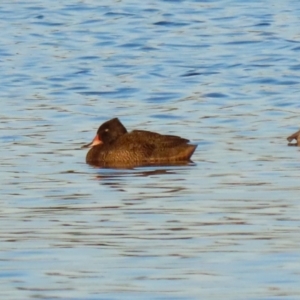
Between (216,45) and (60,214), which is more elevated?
(60,214)

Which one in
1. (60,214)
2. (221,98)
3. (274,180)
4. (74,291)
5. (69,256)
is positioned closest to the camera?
(74,291)

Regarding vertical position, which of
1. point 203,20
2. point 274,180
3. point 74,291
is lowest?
point 203,20

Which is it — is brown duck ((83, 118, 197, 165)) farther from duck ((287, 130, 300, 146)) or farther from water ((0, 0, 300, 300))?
duck ((287, 130, 300, 146))

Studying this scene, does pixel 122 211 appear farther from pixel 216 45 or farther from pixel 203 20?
pixel 203 20

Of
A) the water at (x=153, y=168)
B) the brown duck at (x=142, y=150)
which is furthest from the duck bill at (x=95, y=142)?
the water at (x=153, y=168)

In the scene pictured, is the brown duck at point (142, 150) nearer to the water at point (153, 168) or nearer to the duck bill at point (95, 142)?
the duck bill at point (95, 142)

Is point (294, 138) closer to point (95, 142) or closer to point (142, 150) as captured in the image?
point (142, 150)

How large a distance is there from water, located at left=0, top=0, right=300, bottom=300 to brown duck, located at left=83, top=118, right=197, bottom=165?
232 millimetres

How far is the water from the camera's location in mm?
9195

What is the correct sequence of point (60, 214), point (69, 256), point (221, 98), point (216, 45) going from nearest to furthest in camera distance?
point (69, 256) < point (60, 214) < point (221, 98) < point (216, 45)

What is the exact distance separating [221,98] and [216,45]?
26.6 ft

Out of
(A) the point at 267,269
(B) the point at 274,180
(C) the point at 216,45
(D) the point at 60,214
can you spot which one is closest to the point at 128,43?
(C) the point at 216,45

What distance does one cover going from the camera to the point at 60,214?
1143 centimetres

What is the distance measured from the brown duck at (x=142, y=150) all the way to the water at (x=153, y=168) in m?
0.23
